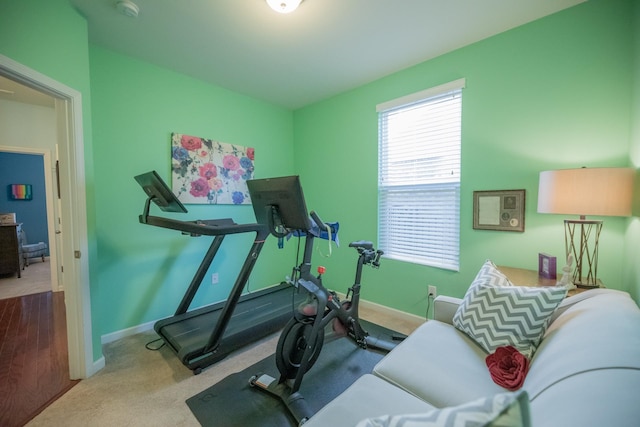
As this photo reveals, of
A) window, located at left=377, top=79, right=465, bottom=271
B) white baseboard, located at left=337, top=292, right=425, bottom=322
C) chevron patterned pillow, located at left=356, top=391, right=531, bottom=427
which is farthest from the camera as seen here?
white baseboard, located at left=337, top=292, right=425, bottom=322

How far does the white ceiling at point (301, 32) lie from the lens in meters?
1.78

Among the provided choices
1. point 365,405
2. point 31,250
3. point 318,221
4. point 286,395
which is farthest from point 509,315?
point 31,250

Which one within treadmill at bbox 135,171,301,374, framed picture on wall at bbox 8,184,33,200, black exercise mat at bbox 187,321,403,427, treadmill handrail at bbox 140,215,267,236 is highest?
framed picture on wall at bbox 8,184,33,200

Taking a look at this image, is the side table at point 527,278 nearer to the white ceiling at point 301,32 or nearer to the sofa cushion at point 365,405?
the sofa cushion at point 365,405

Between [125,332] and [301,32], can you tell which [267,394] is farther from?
[301,32]

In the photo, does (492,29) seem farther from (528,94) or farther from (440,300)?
(440,300)

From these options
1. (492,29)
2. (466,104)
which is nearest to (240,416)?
(466,104)

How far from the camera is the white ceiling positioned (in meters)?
1.78

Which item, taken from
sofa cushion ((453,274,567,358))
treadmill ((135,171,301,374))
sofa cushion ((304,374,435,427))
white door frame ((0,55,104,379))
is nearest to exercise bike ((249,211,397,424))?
treadmill ((135,171,301,374))

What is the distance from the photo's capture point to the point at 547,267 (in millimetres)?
1782

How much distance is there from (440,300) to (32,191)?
7.81 meters

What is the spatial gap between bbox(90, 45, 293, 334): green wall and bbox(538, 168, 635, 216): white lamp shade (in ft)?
9.70

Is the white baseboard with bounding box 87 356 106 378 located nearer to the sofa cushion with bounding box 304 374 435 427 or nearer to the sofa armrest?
the sofa cushion with bounding box 304 374 435 427

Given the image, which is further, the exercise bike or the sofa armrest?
the sofa armrest
